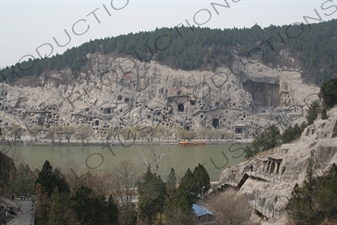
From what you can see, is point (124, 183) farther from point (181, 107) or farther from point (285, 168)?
point (181, 107)

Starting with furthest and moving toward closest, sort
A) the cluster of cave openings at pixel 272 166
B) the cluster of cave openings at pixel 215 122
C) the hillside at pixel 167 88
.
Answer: the cluster of cave openings at pixel 215 122 → the hillside at pixel 167 88 → the cluster of cave openings at pixel 272 166

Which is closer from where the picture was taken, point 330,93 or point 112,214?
point 112,214

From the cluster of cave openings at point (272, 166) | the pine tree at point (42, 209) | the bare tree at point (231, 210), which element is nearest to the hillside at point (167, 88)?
the cluster of cave openings at point (272, 166)

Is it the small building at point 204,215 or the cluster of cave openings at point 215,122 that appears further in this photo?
the cluster of cave openings at point 215,122

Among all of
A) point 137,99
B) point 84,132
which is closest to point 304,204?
point 84,132

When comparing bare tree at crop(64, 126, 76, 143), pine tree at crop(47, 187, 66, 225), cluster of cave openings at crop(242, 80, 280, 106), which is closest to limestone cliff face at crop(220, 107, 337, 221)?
pine tree at crop(47, 187, 66, 225)

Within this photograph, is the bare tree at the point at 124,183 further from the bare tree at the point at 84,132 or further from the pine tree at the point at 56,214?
the bare tree at the point at 84,132

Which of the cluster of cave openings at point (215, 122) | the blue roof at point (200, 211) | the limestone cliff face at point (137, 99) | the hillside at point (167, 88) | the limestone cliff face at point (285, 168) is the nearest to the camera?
the limestone cliff face at point (285, 168)
